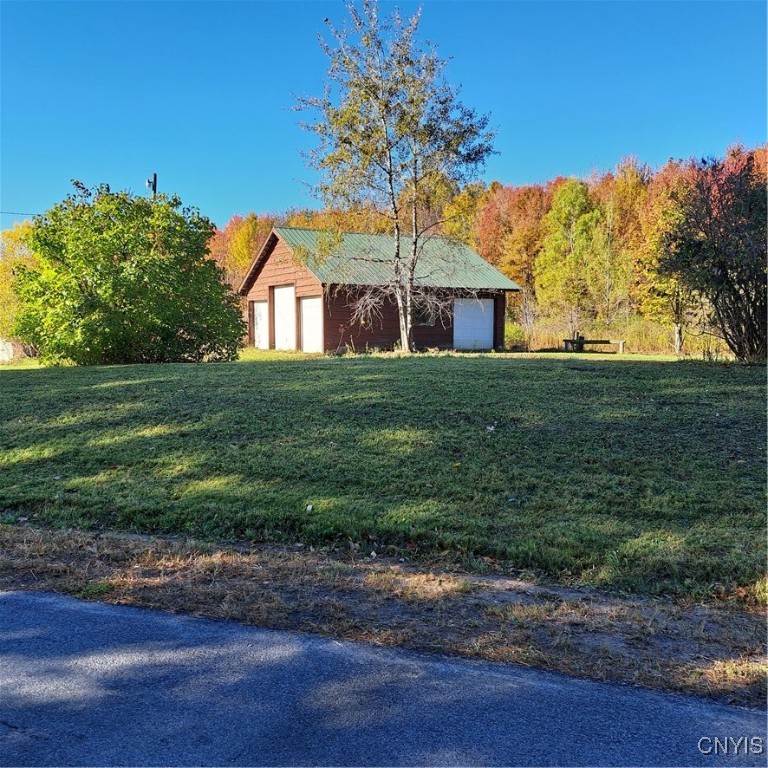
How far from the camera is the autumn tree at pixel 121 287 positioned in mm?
14711

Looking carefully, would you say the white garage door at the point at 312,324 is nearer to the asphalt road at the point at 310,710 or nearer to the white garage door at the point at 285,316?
the white garage door at the point at 285,316

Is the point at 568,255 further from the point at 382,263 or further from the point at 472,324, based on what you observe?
the point at 382,263

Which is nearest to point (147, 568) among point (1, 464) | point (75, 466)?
point (75, 466)

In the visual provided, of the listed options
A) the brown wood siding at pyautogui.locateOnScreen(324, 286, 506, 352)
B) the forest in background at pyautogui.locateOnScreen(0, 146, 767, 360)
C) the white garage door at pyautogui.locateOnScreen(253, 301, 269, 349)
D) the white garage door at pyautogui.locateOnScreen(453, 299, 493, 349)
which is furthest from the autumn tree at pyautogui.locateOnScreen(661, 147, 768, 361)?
the white garage door at pyautogui.locateOnScreen(253, 301, 269, 349)

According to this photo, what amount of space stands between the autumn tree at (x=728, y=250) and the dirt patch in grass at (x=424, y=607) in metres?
9.59

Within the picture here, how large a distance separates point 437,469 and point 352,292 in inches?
728

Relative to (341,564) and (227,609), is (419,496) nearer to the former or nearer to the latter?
(341,564)

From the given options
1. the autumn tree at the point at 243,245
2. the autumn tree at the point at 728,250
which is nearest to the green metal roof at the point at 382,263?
the autumn tree at the point at 728,250

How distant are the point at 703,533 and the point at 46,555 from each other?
4229mm

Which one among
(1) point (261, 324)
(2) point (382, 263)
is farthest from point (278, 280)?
(2) point (382, 263)

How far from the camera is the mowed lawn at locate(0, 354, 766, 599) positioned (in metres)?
4.36

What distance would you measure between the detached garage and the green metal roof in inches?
1.4

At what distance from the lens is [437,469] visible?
5.79 metres

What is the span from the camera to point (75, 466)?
623 centimetres
